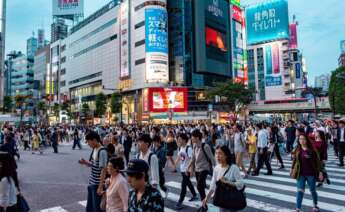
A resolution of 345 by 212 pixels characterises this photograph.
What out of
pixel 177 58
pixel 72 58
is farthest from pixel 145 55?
pixel 72 58

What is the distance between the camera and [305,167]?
5469 mm

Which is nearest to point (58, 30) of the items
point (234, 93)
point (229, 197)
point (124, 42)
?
point (124, 42)

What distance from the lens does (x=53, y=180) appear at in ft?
32.7

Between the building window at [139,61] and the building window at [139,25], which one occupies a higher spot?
the building window at [139,25]

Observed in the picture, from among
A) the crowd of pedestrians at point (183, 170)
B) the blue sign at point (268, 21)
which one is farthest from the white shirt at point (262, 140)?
the blue sign at point (268, 21)

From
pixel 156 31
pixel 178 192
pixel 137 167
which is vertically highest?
pixel 156 31

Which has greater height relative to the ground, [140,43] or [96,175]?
[140,43]

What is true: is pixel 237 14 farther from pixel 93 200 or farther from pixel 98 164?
pixel 93 200

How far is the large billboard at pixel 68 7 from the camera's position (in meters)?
88.1

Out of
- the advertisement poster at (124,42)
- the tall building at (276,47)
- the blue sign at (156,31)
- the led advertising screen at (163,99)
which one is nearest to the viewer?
the blue sign at (156,31)

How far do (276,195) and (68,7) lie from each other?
94.1 meters

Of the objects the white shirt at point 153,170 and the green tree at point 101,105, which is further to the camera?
the green tree at point 101,105

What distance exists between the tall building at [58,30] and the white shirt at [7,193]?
387 feet

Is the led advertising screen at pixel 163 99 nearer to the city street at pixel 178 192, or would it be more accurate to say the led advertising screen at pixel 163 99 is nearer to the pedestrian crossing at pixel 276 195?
the city street at pixel 178 192
